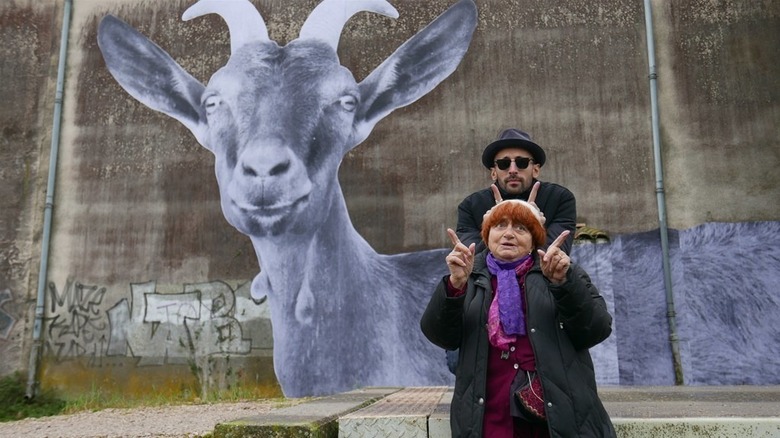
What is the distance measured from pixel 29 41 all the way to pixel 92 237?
3349 mm

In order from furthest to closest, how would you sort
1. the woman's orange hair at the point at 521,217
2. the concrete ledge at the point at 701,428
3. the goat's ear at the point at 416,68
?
the goat's ear at the point at 416,68 → the concrete ledge at the point at 701,428 → the woman's orange hair at the point at 521,217

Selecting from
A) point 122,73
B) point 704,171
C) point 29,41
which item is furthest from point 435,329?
point 29,41

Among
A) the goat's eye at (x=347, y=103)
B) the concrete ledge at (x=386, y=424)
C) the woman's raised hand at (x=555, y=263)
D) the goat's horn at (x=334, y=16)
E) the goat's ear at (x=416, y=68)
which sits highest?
the goat's horn at (x=334, y=16)

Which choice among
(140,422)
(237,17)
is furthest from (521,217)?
(237,17)

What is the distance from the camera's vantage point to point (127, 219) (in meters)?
9.51

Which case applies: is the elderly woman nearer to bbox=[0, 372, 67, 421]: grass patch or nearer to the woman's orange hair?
the woman's orange hair

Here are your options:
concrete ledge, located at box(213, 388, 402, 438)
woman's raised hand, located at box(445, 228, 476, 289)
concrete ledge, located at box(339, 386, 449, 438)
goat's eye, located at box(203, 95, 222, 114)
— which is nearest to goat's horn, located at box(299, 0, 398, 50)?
goat's eye, located at box(203, 95, 222, 114)

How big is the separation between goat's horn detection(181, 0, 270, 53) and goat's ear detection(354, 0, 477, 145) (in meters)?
1.85

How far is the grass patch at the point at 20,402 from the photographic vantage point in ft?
28.7

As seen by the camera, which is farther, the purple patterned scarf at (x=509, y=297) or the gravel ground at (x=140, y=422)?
the gravel ground at (x=140, y=422)

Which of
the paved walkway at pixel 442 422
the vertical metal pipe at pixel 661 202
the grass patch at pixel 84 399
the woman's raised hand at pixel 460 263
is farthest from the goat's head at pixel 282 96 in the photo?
the woman's raised hand at pixel 460 263

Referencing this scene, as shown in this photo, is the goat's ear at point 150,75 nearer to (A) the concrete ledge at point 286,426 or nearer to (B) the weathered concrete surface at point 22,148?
(B) the weathered concrete surface at point 22,148

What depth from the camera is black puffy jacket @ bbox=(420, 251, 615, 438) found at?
2.35 meters

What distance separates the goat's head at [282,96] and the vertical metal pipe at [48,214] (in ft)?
2.18
